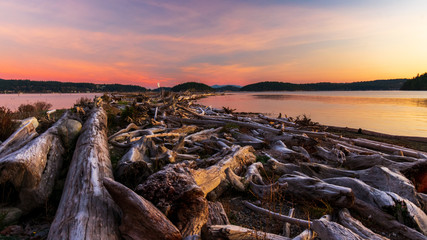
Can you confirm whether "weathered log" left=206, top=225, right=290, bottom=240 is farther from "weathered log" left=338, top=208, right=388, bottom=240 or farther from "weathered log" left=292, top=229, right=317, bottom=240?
"weathered log" left=338, top=208, right=388, bottom=240

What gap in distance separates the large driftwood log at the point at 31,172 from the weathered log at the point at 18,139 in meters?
0.94

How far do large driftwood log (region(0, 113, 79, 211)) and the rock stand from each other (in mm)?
114

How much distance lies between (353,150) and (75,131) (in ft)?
29.9

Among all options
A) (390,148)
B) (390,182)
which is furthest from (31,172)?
(390,148)

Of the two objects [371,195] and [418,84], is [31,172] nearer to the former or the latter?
[371,195]

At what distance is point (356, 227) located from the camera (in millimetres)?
2807

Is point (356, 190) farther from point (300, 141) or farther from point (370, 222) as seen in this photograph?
→ point (300, 141)

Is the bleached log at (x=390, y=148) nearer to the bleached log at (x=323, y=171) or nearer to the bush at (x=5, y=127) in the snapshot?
the bleached log at (x=323, y=171)

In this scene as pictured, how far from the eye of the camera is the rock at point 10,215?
2787 mm

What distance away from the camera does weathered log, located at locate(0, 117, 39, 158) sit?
444cm

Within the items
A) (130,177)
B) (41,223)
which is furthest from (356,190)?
(41,223)

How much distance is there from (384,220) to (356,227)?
0.76 meters

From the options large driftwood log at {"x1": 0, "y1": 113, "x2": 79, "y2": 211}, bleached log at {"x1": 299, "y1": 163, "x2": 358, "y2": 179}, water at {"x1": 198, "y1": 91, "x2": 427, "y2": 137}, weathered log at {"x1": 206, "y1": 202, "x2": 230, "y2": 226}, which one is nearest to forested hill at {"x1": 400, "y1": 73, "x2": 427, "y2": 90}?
water at {"x1": 198, "y1": 91, "x2": 427, "y2": 137}

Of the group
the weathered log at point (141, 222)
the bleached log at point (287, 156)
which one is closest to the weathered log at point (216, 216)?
the weathered log at point (141, 222)
